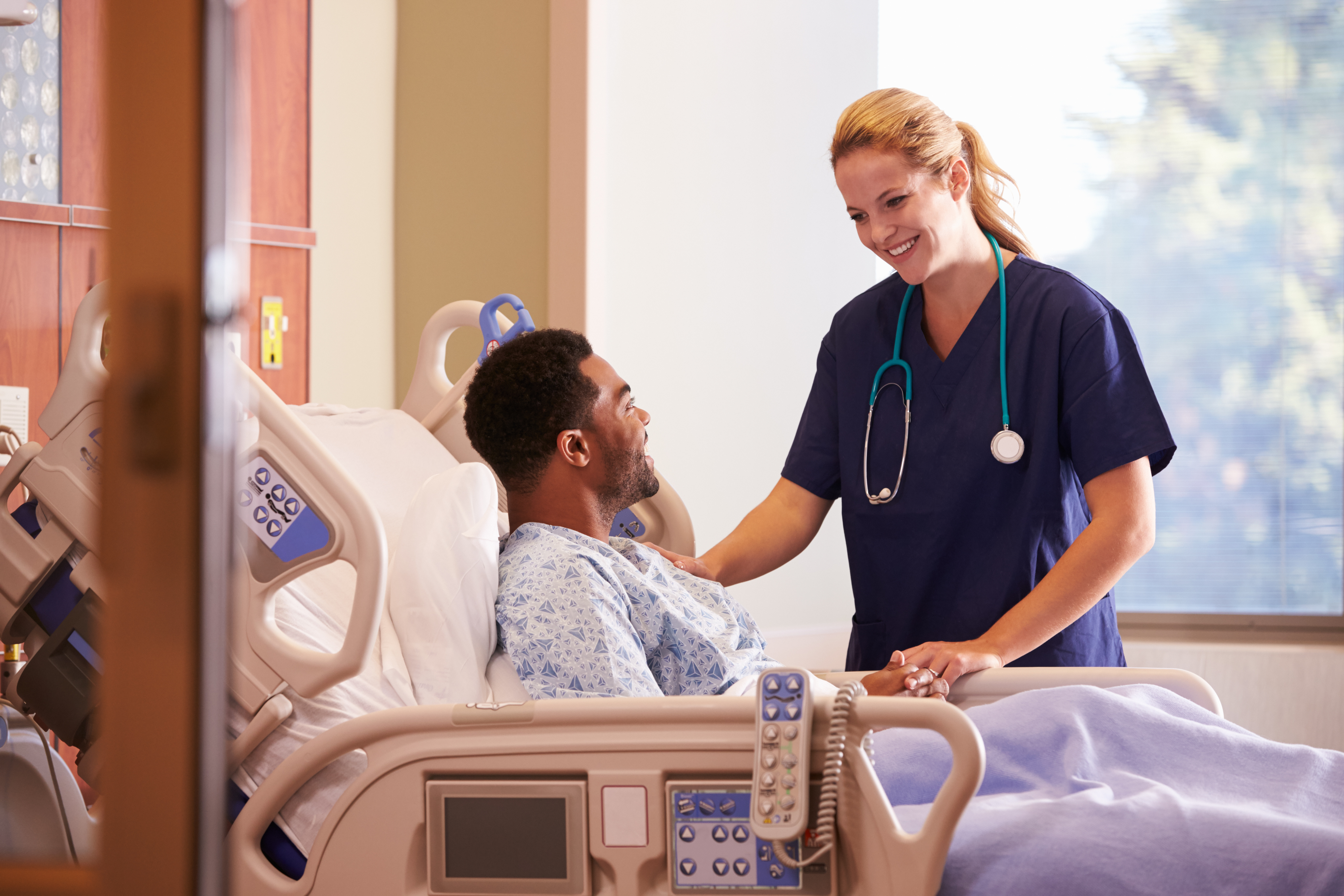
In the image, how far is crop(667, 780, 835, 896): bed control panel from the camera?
1.03 metres

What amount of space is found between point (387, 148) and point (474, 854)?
239 centimetres

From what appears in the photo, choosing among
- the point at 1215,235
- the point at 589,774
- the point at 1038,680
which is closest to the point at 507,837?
the point at 589,774

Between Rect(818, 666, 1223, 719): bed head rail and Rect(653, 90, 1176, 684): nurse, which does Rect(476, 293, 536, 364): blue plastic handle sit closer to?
Rect(653, 90, 1176, 684): nurse

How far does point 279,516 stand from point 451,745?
1.08 feet

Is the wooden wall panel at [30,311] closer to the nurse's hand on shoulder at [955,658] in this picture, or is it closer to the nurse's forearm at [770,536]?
the nurse's forearm at [770,536]

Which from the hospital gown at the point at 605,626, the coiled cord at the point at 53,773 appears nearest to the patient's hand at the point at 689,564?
the hospital gown at the point at 605,626

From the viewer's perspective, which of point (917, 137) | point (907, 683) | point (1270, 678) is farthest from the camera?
point (1270, 678)

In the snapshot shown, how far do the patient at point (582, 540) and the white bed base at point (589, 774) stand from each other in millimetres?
221

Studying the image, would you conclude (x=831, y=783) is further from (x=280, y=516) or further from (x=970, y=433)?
(x=970, y=433)

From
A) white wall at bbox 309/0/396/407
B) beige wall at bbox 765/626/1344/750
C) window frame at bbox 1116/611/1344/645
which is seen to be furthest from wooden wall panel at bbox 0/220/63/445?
window frame at bbox 1116/611/1344/645

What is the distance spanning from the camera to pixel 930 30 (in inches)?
134

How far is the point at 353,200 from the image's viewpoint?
3.05 metres

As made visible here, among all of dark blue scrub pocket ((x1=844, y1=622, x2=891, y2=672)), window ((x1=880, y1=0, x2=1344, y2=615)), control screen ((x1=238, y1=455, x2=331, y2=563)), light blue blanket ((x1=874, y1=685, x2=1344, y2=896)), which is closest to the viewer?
light blue blanket ((x1=874, y1=685, x2=1344, y2=896))

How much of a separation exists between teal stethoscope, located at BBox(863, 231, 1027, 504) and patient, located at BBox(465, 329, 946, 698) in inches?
14.4
